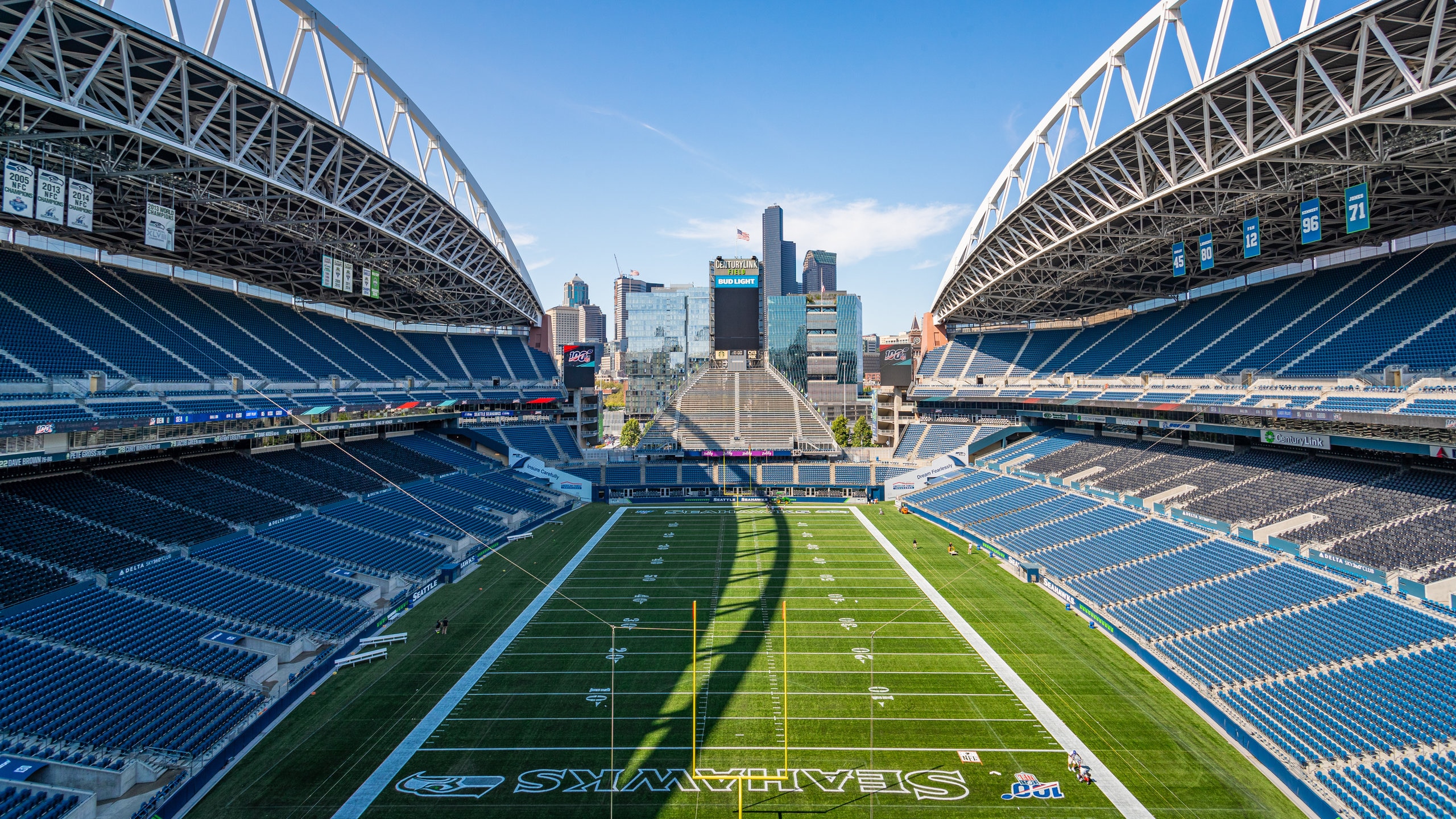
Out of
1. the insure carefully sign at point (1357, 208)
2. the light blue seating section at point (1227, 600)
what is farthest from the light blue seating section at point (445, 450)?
the insure carefully sign at point (1357, 208)

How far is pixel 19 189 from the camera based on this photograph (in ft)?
53.5

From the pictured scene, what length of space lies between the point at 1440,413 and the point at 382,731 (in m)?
→ 31.9

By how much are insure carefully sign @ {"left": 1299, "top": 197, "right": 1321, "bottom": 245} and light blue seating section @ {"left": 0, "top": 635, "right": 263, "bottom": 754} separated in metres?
33.6

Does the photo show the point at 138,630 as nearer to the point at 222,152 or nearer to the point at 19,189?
the point at 19,189

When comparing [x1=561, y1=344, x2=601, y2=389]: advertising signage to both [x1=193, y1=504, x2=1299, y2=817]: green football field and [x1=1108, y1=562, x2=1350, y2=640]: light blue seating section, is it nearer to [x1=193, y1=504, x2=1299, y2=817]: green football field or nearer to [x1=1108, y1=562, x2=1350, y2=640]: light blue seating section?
[x1=193, y1=504, x2=1299, y2=817]: green football field

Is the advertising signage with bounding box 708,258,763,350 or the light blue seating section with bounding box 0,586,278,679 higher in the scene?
the advertising signage with bounding box 708,258,763,350


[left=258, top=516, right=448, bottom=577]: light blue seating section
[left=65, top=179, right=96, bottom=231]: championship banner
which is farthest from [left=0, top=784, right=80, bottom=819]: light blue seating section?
[left=65, top=179, right=96, bottom=231]: championship banner

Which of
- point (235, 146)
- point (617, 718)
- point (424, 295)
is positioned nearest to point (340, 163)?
point (235, 146)

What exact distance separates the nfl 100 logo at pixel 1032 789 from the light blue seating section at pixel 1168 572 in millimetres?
11222

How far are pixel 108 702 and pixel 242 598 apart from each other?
19.3 ft

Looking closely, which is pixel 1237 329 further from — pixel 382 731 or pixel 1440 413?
pixel 382 731

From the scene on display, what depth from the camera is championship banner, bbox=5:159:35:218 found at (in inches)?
626

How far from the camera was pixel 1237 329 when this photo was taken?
110 feet

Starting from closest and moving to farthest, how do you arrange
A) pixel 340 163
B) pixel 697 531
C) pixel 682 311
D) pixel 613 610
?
pixel 613 610
pixel 340 163
pixel 697 531
pixel 682 311
